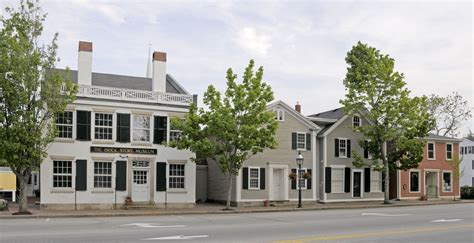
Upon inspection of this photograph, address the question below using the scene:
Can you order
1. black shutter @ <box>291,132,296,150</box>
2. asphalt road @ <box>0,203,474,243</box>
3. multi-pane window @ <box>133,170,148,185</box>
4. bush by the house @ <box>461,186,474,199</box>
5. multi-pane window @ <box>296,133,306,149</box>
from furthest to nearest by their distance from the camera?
1. bush by the house @ <box>461,186,474,199</box>
2. multi-pane window @ <box>296,133,306,149</box>
3. black shutter @ <box>291,132,296,150</box>
4. multi-pane window @ <box>133,170,148,185</box>
5. asphalt road @ <box>0,203,474,243</box>

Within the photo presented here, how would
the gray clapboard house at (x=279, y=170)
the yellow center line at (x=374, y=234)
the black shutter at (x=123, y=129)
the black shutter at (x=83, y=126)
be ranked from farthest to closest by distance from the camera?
the gray clapboard house at (x=279, y=170) → the black shutter at (x=123, y=129) → the black shutter at (x=83, y=126) → the yellow center line at (x=374, y=234)

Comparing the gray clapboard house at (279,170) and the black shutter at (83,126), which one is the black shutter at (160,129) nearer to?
the black shutter at (83,126)

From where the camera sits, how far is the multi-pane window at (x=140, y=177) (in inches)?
1186

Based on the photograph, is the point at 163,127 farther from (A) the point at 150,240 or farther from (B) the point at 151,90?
(A) the point at 150,240

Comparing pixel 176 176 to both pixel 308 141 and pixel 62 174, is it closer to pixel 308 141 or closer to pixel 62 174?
pixel 62 174

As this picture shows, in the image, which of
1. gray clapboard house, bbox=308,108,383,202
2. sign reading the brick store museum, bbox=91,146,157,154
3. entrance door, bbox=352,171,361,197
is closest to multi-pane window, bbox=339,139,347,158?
gray clapboard house, bbox=308,108,383,202

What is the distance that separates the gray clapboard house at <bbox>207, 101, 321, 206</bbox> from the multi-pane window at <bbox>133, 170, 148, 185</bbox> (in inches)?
224

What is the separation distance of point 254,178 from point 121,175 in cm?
846

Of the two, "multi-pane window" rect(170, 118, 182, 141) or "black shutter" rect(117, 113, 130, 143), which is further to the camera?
"multi-pane window" rect(170, 118, 182, 141)

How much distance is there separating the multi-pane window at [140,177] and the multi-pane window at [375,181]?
1673cm

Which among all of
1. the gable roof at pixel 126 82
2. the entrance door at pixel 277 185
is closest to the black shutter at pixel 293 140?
the entrance door at pixel 277 185

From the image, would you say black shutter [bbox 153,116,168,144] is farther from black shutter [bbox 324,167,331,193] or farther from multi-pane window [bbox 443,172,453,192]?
multi-pane window [bbox 443,172,453,192]

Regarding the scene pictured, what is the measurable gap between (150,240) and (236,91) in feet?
52.5

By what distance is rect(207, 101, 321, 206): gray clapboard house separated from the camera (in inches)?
1307
